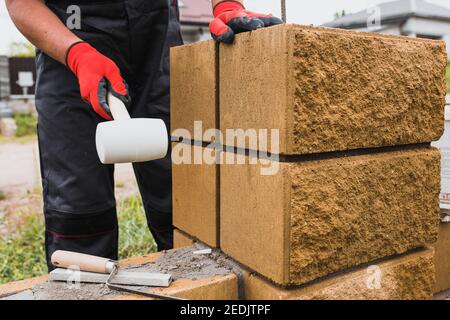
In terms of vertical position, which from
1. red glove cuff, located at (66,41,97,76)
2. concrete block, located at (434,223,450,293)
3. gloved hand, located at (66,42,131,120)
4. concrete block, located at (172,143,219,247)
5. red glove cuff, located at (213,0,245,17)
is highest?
red glove cuff, located at (213,0,245,17)

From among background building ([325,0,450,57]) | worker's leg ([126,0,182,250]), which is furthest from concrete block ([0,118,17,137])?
worker's leg ([126,0,182,250])

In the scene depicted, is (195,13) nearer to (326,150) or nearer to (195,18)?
(195,18)

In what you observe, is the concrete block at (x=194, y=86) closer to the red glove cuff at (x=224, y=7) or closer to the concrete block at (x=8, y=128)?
the red glove cuff at (x=224, y=7)

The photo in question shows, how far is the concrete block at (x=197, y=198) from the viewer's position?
1739mm

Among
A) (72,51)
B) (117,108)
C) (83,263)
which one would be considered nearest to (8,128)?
(72,51)

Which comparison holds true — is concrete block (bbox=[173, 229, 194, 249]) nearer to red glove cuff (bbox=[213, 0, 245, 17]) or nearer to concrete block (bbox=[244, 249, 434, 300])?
concrete block (bbox=[244, 249, 434, 300])

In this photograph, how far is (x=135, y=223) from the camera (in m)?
4.53

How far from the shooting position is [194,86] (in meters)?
1.80

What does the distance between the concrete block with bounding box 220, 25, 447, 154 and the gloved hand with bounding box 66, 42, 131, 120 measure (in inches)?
18.2

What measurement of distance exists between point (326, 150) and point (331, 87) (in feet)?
0.66

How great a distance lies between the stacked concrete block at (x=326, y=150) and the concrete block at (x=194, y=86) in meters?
0.03

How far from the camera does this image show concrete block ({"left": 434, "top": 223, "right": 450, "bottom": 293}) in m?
2.46

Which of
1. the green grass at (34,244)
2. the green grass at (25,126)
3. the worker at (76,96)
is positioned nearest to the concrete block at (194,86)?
the worker at (76,96)
